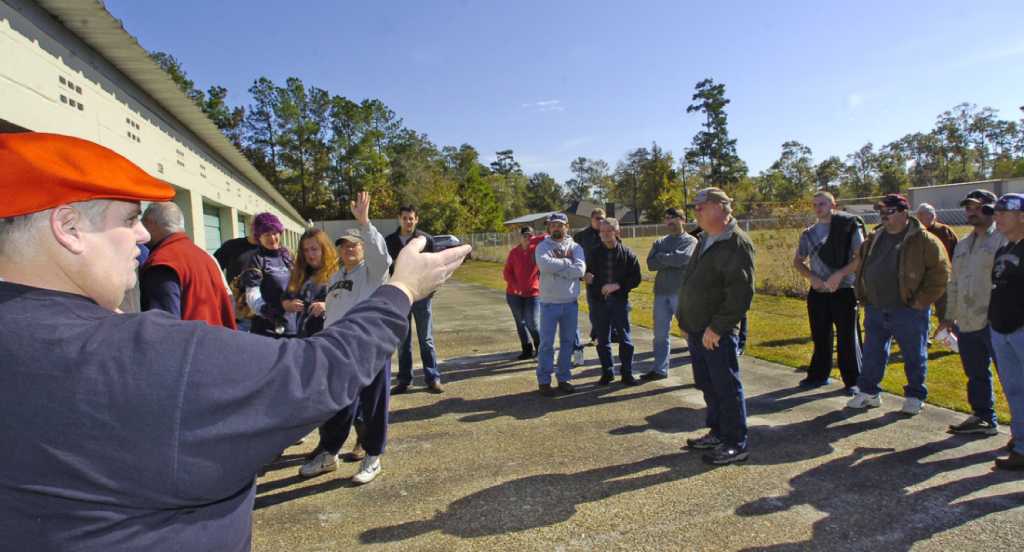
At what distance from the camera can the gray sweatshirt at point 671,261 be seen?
6613 millimetres

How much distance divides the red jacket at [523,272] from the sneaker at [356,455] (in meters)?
3.80

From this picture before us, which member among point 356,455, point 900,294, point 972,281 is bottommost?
point 356,455

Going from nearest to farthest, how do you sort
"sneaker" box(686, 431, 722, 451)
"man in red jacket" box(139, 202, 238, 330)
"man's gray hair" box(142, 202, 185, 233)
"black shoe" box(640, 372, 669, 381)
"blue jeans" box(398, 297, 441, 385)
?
1. "man in red jacket" box(139, 202, 238, 330)
2. "man's gray hair" box(142, 202, 185, 233)
3. "sneaker" box(686, 431, 722, 451)
4. "blue jeans" box(398, 297, 441, 385)
5. "black shoe" box(640, 372, 669, 381)

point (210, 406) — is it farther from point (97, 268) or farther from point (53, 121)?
point (53, 121)

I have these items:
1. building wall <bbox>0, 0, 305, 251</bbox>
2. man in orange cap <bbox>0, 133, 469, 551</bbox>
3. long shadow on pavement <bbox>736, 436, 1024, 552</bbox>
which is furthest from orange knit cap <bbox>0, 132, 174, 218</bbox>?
building wall <bbox>0, 0, 305, 251</bbox>

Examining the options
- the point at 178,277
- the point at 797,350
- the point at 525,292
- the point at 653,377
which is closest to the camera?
the point at 178,277

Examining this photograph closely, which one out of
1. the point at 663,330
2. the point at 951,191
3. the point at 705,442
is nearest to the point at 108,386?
the point at 705,442

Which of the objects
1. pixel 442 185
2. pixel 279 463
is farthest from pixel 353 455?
pixel 442 185

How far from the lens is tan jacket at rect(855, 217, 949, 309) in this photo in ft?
16.3

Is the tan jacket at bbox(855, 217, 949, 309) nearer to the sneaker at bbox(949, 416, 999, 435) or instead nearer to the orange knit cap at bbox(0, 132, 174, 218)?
the sneaker at bbox(949, 416, 999, 435)

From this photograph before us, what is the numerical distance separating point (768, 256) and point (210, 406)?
14.3 m

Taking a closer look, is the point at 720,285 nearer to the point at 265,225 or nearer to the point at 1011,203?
the point at 1011,203

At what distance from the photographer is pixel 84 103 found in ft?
20.3

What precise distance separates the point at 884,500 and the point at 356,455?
12.0 feet
